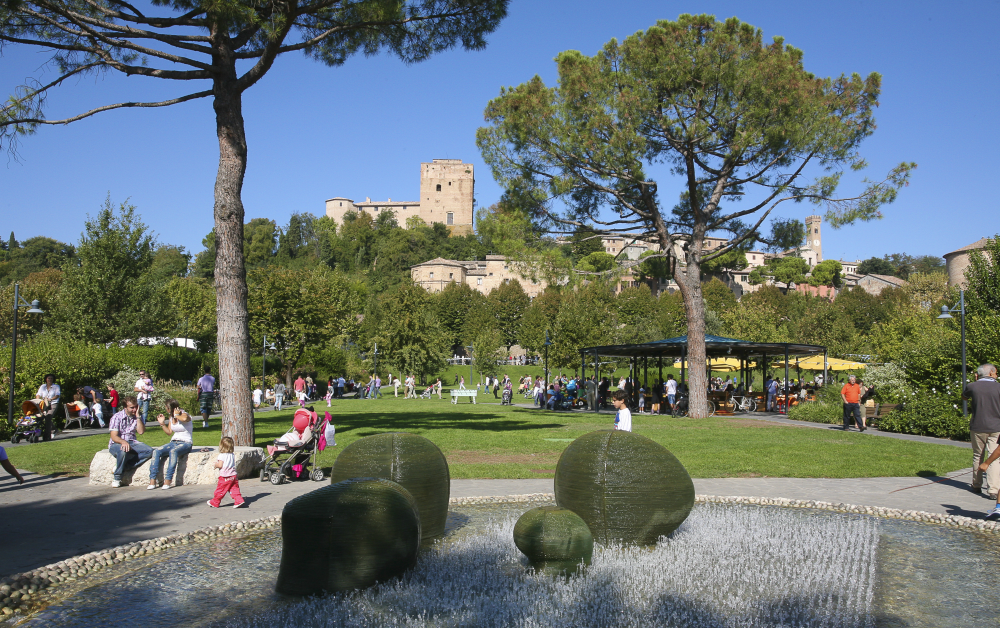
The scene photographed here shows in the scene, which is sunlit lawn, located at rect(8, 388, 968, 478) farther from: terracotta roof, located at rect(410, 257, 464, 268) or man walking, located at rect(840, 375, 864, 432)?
terracotta roof, located at rect(410, 257, 464, 268)

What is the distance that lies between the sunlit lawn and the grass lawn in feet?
0.05

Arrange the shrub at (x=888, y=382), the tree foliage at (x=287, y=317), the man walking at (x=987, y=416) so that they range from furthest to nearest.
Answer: the tree foliage at (x=287, y=317)
the shrub at (x=888, y=382)
the man walking at (x=987, y=416)

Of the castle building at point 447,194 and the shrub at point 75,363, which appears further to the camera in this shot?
the castle building at point 447,194

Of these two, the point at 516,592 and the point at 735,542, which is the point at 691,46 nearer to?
the point at 735,542

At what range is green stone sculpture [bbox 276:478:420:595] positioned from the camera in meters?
4.88

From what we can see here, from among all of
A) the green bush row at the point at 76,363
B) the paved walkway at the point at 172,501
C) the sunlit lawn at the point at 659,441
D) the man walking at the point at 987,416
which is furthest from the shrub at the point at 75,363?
the man walking at the point at 987,416

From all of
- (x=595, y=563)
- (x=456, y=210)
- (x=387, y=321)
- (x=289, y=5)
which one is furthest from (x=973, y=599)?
(x=456, y=210)

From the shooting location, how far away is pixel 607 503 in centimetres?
599

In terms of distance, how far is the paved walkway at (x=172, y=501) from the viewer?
21.6 ft

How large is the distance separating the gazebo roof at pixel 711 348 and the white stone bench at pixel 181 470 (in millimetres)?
16254

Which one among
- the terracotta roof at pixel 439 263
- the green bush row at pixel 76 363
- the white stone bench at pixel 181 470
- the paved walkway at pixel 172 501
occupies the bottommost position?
the paved walkway at pixel 172 501

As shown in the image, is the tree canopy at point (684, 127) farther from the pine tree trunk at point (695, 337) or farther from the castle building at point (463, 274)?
the castle building at point (463, 274)

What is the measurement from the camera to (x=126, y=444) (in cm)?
947

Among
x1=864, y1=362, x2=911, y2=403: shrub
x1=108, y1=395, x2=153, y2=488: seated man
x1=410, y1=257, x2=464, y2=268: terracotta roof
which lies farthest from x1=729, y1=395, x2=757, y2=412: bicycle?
x1=410, y1=257, x2=464, y2=268: terracotta roof
